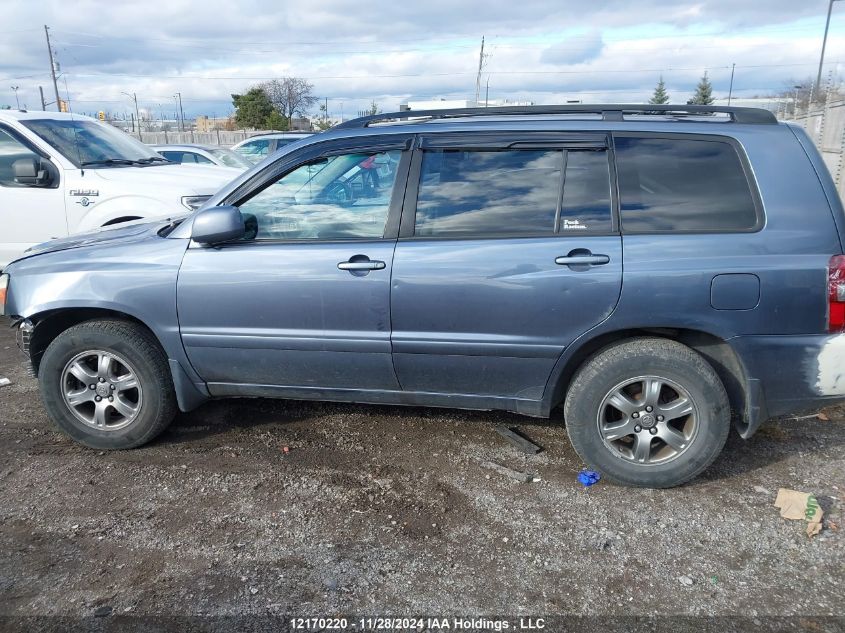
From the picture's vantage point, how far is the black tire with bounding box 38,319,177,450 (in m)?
3.78

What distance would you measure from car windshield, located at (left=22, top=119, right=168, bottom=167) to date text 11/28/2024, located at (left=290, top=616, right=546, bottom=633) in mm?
5694

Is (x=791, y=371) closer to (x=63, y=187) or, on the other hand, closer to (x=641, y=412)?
(x=641, y=412)

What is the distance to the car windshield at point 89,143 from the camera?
663cm

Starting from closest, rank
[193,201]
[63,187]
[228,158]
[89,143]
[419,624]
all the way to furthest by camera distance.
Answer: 1. [419,624]
2. [193,201]
3. [63,187]
4. [89,143]
5. [228,158]

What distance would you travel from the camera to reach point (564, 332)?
10.9 ft

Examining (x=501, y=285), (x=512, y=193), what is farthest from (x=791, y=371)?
(x=512, y=193)

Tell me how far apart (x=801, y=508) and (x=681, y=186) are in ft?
5.66

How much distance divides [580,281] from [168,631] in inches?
93.5

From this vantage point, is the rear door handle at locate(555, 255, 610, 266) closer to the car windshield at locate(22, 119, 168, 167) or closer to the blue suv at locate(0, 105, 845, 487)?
the blue suv at locate(0, 105, 845, 487)

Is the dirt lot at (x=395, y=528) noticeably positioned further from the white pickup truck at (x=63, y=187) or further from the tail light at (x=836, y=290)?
the white pickup truck at (x=63, y=187)

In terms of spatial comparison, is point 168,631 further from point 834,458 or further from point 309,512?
point 834,458

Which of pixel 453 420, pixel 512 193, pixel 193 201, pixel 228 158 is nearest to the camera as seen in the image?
pixel 512 193

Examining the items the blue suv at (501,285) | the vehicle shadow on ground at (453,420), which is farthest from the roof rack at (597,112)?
the vehicle shadow on ground at (453,420)

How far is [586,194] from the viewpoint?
132 inches
